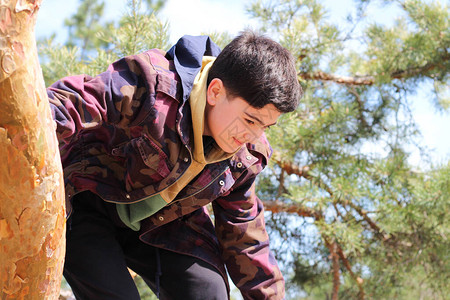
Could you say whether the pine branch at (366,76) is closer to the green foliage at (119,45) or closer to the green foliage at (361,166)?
the green foliage at (361,166)

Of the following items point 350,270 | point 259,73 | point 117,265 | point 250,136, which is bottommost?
point 350,270

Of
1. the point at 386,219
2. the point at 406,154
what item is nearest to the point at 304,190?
the point at 386,219

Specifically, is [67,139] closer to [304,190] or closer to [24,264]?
[24,264]

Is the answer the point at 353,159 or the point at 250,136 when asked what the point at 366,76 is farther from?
the point at 250,136

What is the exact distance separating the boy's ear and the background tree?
2.24 ft

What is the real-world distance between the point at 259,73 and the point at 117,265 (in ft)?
1.70

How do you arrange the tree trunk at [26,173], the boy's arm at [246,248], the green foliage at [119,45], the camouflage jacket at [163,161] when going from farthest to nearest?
the green foliage at [119,45], the boy's arm at [246,248], the camouflage jacket at [163,161], the tree trunk at [26,173]

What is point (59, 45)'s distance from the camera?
218 cm

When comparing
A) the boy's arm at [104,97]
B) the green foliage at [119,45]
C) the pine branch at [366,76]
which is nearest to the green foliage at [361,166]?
the pine branch at [366,76]

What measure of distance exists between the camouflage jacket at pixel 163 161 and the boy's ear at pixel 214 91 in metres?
0.05

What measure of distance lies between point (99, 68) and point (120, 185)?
0.67 meters

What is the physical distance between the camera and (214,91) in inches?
49.9

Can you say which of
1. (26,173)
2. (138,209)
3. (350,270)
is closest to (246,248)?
(138,209)

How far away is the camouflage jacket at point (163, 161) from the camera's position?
3.72ft
